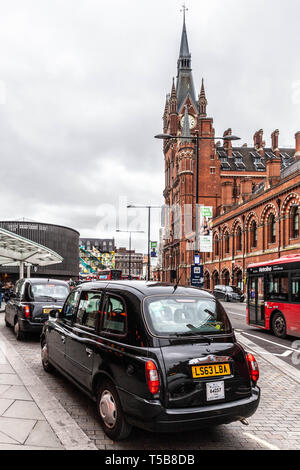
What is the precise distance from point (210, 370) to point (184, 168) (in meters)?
67.7

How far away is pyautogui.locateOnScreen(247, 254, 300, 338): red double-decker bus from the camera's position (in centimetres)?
1241

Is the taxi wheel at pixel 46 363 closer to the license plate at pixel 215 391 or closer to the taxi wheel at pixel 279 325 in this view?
the license plate at pixel 215 391

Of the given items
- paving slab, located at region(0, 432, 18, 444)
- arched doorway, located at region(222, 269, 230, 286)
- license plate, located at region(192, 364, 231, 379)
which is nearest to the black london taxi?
license plate, located at region(192, 364, 231, 379)

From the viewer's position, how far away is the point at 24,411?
5.00m

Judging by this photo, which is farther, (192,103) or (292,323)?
(192,103)

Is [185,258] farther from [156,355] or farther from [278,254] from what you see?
[156,355]

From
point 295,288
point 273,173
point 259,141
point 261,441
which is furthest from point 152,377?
point 259,141

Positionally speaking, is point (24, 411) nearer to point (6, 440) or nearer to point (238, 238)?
point (6, 440)

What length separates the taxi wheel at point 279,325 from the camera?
42.3 feet

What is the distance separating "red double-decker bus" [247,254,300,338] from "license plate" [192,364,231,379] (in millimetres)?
8609

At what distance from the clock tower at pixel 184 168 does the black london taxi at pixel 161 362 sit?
53.3 m
